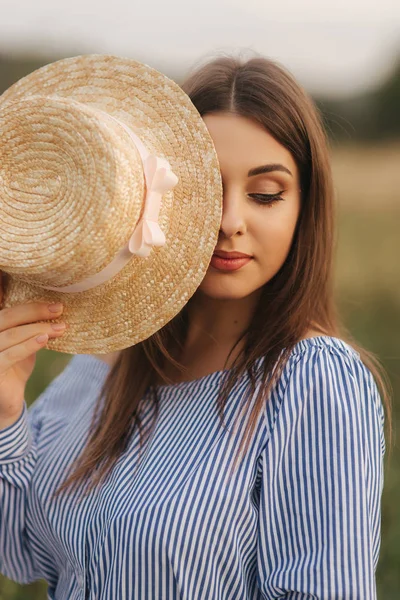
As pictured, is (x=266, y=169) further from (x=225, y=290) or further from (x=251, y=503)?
(x=251, y=503)

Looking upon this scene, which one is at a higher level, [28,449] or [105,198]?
[105,198]

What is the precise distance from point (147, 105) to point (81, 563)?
1146mm

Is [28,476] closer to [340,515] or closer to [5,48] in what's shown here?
[340,515]

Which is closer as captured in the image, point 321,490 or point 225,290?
point 321,490

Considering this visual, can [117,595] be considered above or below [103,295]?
below

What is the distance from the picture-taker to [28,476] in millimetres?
2088

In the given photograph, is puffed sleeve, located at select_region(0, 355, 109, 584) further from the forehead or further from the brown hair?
the forehead

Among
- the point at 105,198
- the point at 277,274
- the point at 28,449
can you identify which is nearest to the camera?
the point at 105,198

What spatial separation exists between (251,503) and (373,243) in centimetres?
652

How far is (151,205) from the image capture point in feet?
5.24

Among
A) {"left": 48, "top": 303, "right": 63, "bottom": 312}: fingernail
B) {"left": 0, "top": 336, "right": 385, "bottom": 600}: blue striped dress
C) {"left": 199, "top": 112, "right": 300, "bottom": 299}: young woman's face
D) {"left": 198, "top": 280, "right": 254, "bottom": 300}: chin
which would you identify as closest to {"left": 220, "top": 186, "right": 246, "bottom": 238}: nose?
{"left": 199, "top": 112, "right": 300, "bottom": 299}: young woman's face

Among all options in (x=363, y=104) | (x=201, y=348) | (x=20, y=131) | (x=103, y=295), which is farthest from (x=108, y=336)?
(x=363, y=104)

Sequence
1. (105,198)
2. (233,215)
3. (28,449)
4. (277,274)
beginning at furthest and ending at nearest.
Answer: (28,449), (277,274), (233,215), (105,198)

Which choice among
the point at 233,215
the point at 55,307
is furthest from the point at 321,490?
the point at 55,307
